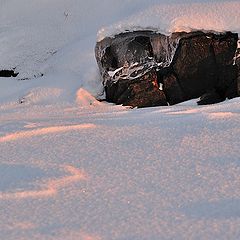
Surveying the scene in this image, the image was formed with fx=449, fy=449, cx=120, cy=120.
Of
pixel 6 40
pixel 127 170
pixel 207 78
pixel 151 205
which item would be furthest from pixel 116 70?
pixel 151 205

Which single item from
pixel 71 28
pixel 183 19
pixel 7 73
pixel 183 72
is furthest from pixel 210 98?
pixel 7 73

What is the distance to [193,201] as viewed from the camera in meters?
2.03

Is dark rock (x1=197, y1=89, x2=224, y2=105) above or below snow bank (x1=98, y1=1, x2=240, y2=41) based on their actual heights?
below

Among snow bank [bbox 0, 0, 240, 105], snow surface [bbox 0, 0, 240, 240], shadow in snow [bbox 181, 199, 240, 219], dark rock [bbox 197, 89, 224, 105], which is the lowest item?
dark rock [bbox 197, 89, 224, 105]

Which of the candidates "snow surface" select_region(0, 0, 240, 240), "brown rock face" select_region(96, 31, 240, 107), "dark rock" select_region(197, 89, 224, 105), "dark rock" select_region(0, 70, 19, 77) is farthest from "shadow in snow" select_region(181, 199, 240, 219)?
"dark rock" select_region(0, 70, 19, 77)

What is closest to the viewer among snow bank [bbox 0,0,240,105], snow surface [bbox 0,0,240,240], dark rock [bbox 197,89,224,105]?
snow surface [bbox 0,0,240,240]

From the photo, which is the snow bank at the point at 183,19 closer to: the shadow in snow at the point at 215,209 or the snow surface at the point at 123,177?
the snow surface at the point at 123,177

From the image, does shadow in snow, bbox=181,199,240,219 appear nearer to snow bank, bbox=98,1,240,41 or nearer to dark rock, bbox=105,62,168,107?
dark rock, bbox=105,62,168,107

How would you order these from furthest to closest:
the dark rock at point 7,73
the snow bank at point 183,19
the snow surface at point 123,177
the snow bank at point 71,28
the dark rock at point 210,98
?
the dark rock at point 7,73 < the snow bank at point 71,28 < the snow bank at point 183,19 < the dark rock at point 210,98 < the snow surface at point 123,177

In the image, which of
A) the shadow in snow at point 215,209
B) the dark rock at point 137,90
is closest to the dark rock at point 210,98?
the dark rock at point 137,90

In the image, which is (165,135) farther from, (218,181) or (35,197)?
(35,197)

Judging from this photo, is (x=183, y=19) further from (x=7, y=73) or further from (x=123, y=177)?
(x=123, y=177)

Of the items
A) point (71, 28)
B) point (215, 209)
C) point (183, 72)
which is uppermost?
point (71, 28)

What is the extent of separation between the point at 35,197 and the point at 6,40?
16.4ft
